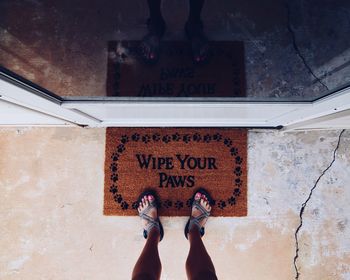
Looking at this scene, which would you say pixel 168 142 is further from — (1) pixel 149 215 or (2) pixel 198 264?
(2) pixel 198 264

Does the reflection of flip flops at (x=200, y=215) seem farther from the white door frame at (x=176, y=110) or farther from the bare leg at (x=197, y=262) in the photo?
the white door frame at (x=176, y=110)

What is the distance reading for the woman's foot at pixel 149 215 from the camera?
5.94ft

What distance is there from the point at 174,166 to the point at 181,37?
0.78 meters

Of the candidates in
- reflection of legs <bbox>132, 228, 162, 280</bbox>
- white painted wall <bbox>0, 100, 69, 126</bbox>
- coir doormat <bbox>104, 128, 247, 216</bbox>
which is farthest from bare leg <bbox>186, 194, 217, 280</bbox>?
white painted wall <bbox>0, 100, 69, 126</bbox>

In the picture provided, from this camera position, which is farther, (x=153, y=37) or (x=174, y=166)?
(x=174, y=166)

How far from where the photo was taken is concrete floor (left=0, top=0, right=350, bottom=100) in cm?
185

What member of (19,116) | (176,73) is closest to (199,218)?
(176,73)

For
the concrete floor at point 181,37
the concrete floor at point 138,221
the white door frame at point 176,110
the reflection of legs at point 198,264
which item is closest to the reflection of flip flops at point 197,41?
the concrete floor at point 181,37

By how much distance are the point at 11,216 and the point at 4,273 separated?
1.13 ft

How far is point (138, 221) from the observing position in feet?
6.21

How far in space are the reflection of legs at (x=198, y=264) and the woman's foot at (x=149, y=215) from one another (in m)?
0.25

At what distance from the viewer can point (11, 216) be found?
192 cm

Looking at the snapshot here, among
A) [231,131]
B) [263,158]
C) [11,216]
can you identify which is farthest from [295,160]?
[11,216]

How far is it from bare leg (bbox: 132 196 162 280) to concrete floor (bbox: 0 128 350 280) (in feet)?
0.50
